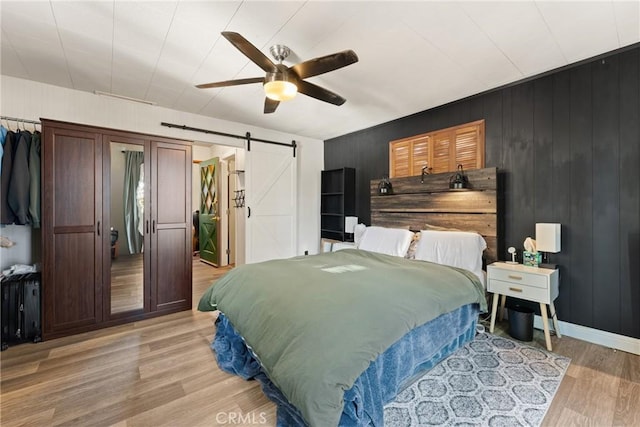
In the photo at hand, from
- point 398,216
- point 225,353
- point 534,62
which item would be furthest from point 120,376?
point 534,62

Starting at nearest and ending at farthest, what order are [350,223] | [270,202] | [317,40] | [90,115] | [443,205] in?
[317,40] → [90,115] → [443,205] → [350,223] → [270,202]

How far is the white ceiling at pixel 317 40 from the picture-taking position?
1951mm

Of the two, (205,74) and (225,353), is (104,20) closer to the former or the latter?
(205,74)

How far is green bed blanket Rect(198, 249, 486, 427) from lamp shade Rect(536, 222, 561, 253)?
2.56 ft

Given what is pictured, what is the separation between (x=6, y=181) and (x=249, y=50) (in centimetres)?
280

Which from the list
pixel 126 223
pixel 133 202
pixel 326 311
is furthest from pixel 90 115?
pixel 326 311

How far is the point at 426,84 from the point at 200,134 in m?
3.22

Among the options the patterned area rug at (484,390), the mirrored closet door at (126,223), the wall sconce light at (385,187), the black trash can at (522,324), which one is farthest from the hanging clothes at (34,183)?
the black trash can at (522,324)

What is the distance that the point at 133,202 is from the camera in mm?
3268

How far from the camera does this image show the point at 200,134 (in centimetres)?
417

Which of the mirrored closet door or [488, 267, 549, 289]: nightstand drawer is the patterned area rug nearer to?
[488, 267, 549, 289]: nightstand drawer

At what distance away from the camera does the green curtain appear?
323 centimetres

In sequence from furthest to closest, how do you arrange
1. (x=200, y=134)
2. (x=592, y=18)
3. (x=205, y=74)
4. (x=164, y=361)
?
(x=200, y=134)
(x=205, y=74)
(x=164, y=361)
(x=592, y=18)

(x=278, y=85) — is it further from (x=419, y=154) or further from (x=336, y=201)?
(x=336, y=201)
